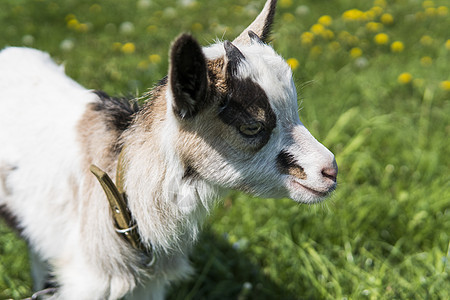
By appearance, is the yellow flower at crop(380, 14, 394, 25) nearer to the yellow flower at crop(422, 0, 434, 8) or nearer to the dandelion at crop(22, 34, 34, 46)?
the yellow flower at crop(422, 0, 434, 8)

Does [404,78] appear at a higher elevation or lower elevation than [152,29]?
lower

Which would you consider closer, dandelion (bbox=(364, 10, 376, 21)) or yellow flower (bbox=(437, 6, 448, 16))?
dandelion (bbox=(364, 10, 376, 21))

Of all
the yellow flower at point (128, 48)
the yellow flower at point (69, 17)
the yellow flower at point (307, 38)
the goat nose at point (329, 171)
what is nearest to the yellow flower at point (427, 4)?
the yellow flower at point (307, 38)

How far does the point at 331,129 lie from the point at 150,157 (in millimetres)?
2313

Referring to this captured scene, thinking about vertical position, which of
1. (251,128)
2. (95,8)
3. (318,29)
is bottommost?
(318,29)

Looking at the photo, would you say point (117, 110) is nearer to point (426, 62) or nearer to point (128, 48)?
point (128, 48)

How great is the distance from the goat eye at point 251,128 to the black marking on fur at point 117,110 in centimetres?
63

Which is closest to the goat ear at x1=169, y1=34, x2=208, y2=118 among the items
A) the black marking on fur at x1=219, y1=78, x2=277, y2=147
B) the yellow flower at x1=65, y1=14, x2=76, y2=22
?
the black marking on fur at x1=219, y1=78, x2=277, y2=147

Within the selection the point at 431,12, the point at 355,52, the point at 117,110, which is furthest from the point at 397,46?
the point at 117,110

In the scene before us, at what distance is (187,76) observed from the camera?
1.66m

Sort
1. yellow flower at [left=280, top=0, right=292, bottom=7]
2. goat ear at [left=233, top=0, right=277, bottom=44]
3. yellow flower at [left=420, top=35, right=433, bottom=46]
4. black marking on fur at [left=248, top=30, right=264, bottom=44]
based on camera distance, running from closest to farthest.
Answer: black marking on fur at [left=248, top=30, right=264, bottom=44] < goat ear at [left=233, top=0, right=277, bottom=44] < yellow flower at [left=420, top=35, right=433, bottom=46] < yellow flower at [left=280, top=0, right=292, bottom=7]

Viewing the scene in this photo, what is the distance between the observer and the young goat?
5.89 feet

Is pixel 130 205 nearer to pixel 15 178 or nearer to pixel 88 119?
pixel 88 119

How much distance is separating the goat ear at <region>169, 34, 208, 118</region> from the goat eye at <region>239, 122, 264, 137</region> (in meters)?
0.18
